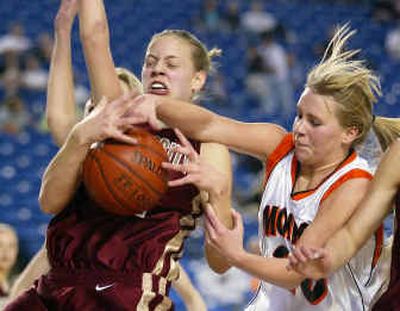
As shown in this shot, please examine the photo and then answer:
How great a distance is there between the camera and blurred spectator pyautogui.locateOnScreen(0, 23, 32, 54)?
1235 cm

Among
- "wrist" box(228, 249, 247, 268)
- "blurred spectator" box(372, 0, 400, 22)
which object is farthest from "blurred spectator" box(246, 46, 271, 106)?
"wrist" box(228, 249, 247, 268)

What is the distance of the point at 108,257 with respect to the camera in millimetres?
3633

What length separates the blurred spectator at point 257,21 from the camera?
14055 mm

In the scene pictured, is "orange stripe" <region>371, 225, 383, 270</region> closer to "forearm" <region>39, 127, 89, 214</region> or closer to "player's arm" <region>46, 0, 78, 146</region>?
"forearm" <region>39, 127, 89, 214</region>

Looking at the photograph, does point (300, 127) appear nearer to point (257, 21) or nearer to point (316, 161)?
point (316, 161)

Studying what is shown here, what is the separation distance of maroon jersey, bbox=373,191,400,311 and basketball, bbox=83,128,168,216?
0.82 metres

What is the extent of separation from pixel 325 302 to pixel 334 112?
72 centimetres

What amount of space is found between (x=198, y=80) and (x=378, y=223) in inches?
39.1

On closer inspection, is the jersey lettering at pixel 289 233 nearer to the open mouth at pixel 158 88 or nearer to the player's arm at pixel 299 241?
the player's arm at pixel 299 241

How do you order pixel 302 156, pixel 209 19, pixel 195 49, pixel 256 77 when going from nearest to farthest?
pixel 302 156 → pixel 195 49 → pixel 256 77 → pixel 209 19

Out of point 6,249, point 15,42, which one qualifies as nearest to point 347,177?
point 6,249

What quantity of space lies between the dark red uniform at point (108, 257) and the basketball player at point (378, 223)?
630mm

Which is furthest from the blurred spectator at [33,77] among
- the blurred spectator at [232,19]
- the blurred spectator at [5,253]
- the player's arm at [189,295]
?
the player's arm at [189,295]

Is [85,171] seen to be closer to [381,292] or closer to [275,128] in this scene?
[275,128]
